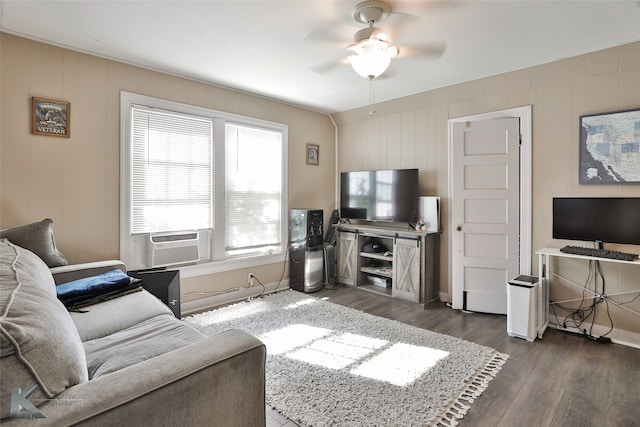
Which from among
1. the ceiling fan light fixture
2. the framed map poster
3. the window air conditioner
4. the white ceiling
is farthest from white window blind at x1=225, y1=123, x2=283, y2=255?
the framed map poster

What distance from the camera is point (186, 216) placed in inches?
142

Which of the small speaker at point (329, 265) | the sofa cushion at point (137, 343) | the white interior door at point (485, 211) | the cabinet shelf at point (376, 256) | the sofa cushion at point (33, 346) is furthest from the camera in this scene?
the small speaker at point (329, 265)

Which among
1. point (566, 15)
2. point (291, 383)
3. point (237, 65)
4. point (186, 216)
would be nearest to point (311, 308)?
point (291, 383)

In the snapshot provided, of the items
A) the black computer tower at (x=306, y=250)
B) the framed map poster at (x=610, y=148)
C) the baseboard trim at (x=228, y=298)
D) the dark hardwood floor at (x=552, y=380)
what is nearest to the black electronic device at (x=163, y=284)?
the baseboard trim at (x=228, y=298)

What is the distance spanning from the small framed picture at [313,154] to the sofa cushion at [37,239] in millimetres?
3156

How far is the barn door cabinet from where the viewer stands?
153 inches

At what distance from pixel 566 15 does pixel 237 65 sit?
2.70 m

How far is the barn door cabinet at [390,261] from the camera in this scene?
3.89 metres

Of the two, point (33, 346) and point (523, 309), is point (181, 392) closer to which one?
point (33, 346)

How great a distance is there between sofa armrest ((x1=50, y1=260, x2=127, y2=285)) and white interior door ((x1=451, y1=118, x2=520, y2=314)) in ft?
11.5

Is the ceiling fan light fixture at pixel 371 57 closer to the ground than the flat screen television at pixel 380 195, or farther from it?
farther from it

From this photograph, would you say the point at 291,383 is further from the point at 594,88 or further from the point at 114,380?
the point at 594,88

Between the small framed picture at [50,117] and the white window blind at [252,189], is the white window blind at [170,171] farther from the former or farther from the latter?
the small framed picture at [50,117]


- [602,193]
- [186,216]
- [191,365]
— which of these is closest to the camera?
Answer: [191,365]
